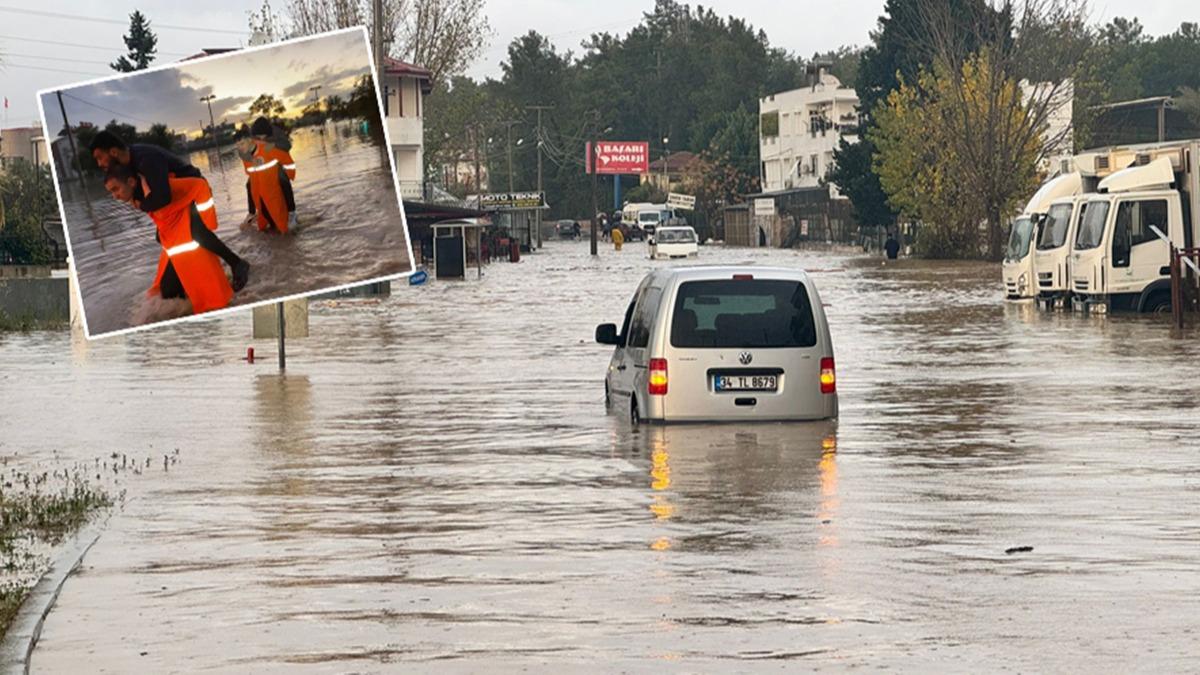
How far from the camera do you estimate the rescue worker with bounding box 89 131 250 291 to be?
1741 centimetres

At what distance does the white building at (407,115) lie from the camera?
94.2 metres

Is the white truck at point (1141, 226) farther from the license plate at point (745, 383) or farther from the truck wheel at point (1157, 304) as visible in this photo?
the license plate at point (745, 383)

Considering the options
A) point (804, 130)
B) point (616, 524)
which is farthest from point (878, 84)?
point (616, 524)

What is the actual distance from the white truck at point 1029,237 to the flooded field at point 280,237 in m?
29.8

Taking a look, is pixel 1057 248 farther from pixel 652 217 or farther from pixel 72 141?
pixel 652 217

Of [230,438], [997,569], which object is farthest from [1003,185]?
[997,569]

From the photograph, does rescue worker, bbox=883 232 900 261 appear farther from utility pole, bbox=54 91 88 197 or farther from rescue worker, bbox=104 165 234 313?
utility pole, bbox=54 91 88 197

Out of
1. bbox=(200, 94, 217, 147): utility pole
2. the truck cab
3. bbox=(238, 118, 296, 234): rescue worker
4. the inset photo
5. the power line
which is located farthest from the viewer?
the truck cab

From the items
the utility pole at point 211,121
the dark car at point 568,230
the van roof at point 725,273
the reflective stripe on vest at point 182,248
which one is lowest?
the dark car at point 568,230

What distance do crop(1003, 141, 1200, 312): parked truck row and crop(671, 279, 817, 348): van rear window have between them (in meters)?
21.8

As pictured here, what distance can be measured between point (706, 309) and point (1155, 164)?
2311 centimetres

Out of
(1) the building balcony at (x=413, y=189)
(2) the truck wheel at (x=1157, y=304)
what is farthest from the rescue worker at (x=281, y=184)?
(1) the building balcony at (x=413, y=189)

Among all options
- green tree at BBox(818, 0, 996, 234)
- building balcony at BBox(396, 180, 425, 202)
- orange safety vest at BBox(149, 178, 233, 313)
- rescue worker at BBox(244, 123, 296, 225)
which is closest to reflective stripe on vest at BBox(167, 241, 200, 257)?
orange safety vest at BBox(149, 178, 233, 313)

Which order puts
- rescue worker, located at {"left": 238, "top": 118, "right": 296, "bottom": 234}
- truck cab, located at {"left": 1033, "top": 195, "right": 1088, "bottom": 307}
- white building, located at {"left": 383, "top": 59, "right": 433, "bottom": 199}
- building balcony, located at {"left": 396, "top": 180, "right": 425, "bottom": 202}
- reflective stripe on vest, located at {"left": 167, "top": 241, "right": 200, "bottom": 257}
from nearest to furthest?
reflective stripe on vest, located at {"left": 167, "top": 241, "right": 200, "bottom": 257}, rescue worker, located at {"left": 238, "top": 118, "right": 296, "bottom": 234}, truck cab, located at {"left": 1033, "top": 195, "right": 1088, "bottom": 307}, white building, located at {"left": 383, "top": 59, "right": 433, "bottom": 199}, building balcony, located at {"left": 396, "top": 180, "right": 425, "bottom": 202}
